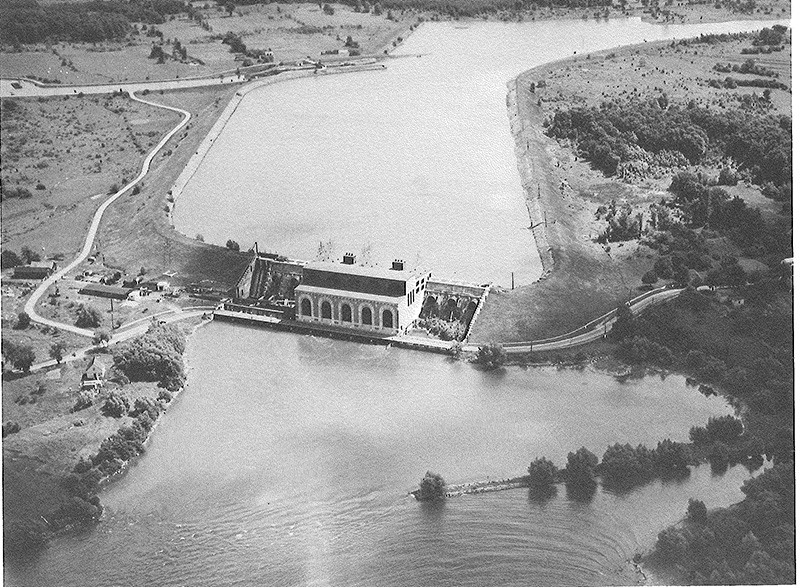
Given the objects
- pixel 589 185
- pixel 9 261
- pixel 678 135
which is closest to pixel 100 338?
pixel 9 261

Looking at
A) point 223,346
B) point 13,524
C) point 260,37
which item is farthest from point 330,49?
point 13,524

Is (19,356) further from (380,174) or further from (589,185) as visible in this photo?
(589,185)

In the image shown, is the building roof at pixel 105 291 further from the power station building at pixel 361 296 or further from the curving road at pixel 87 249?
the power station building at pixel 361 296

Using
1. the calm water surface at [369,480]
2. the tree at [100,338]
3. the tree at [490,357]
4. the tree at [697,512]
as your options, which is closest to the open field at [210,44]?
the tree at [100,338]

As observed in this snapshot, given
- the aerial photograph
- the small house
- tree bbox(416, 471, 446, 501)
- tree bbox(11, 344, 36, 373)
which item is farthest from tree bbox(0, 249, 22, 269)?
tree bbox(416, 471, 446, 501)

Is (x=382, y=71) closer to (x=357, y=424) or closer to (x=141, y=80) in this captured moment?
(x=141, y=80)

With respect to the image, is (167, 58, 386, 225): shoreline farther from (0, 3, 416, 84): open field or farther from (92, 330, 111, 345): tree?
(92, 330, 111, 345): tree
